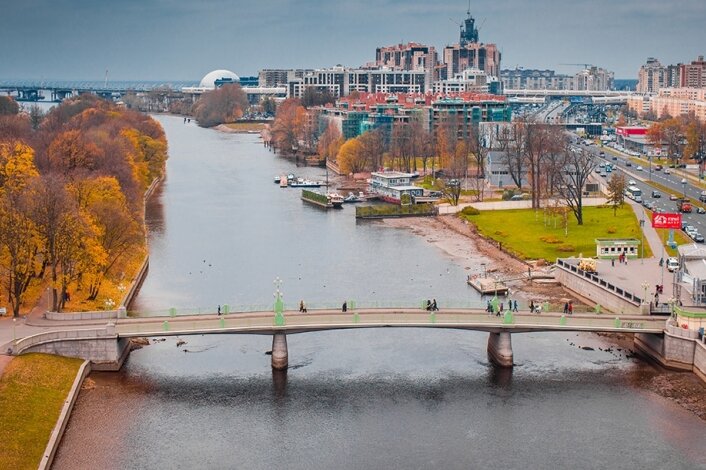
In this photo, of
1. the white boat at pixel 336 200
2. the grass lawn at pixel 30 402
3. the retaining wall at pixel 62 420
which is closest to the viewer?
the grass lawn at pixel 30 402

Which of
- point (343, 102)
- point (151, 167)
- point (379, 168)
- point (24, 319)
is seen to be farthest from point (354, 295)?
point (343, 102)

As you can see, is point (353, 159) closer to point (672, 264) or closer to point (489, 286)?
point (489, 286)

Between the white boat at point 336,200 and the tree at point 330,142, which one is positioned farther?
the tree at point 330,142

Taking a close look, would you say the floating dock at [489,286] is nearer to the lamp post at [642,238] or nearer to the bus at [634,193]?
the lamp post at [642,238]

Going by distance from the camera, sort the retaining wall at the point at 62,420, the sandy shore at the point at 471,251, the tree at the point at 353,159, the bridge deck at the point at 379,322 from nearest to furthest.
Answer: the retaining wall at the point at 62,420 → the bridge deck at the point at 379,322 → the sandy shore at the point at 471,251 → the tree at the point at 353,159

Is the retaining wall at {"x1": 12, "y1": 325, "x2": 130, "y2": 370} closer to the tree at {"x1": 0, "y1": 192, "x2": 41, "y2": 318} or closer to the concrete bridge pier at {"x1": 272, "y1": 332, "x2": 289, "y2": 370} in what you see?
the tree at {"x1": 0, "y1": 192, "x2": 41, "y2": 318}

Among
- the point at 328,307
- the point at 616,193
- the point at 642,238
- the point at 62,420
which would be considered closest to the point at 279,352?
the point at 328,307

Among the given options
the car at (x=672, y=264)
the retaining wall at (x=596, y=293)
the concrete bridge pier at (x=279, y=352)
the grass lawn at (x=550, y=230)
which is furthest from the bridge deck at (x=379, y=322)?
the grass lawn at (x=550, y=230)
